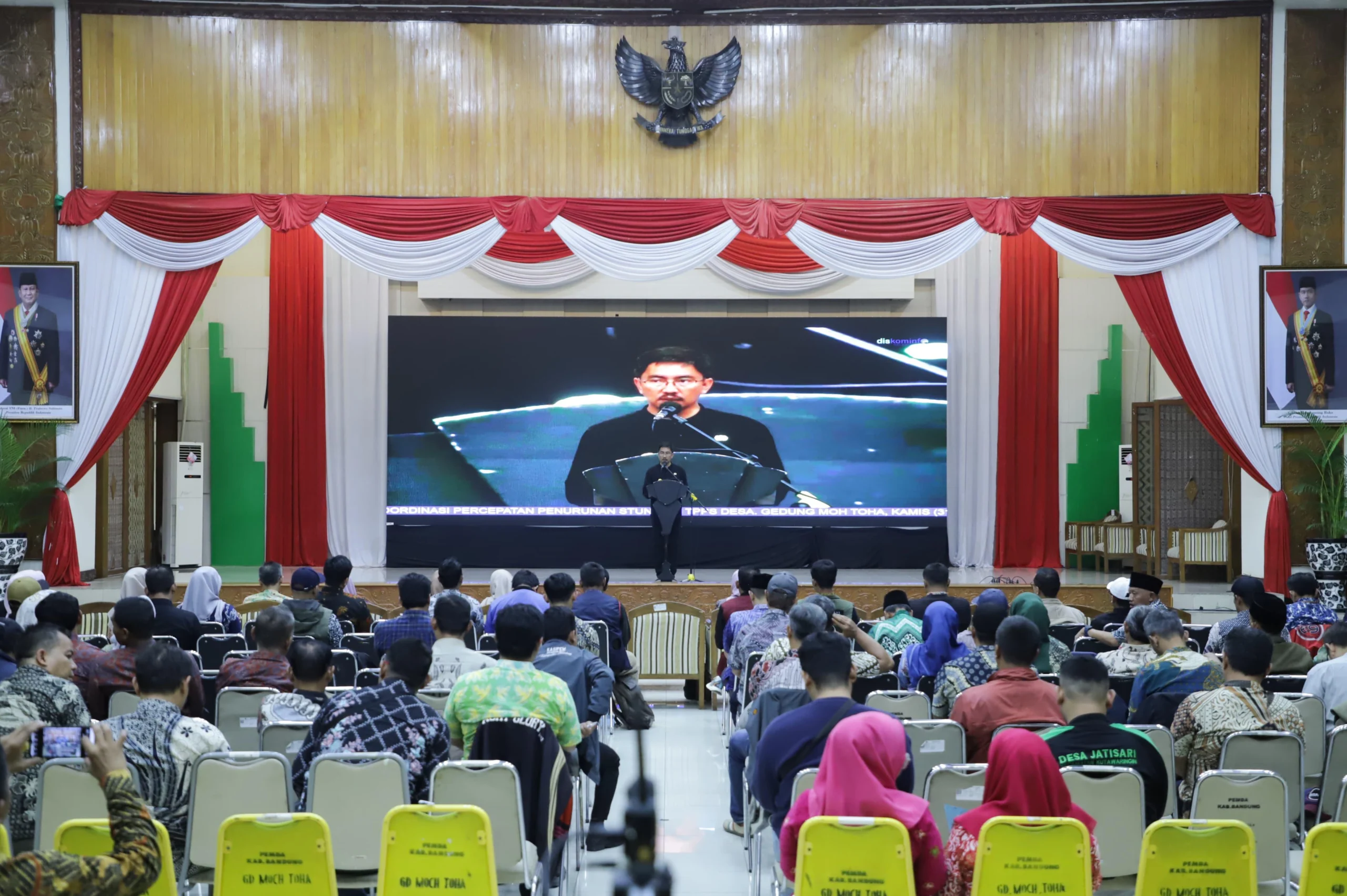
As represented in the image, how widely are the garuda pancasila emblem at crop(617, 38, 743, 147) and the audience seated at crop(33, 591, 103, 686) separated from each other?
22.2ft

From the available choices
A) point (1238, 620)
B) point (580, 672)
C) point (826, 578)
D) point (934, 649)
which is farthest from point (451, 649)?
point (1238, 620)

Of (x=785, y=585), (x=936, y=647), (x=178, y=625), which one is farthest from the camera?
(x=178, y=625)

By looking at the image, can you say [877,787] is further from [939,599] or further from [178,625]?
[178,625]

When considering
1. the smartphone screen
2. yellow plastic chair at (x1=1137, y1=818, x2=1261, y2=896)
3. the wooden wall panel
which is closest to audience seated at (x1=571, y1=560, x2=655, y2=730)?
yellow plastic chair at (x1=1137, y1=818, x2=1261, y2=896)

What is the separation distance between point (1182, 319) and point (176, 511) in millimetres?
9927

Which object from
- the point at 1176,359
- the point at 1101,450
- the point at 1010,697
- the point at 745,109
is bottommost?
the point at 1010,697

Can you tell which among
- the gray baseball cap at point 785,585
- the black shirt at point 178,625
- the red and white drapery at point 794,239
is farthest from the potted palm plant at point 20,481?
the gray baseball cap at point 785,585

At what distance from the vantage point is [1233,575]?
12.1 m

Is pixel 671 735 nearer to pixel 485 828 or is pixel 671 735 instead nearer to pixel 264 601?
pixel 264 601

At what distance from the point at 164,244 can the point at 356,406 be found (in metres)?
3.74

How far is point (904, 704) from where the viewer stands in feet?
15.2

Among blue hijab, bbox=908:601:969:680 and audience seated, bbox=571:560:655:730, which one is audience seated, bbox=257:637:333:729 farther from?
blue hijab, bbox=908:601:969:680

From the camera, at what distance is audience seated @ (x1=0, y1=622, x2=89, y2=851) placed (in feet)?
11.7

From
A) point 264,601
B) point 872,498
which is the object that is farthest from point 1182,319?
point 264,601
